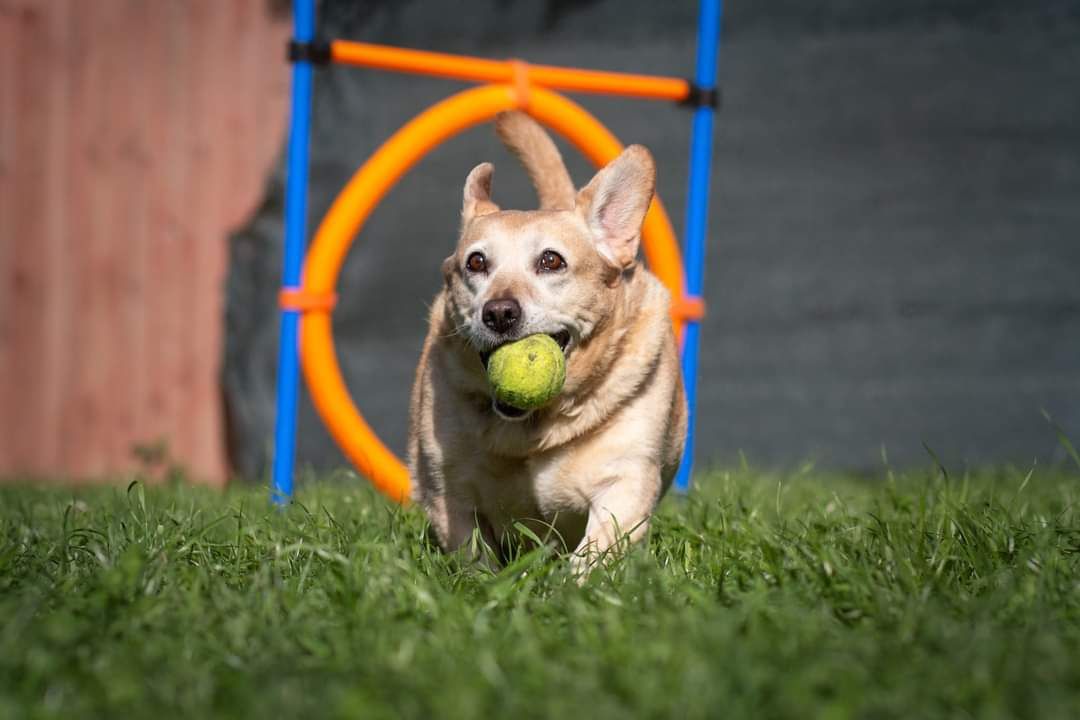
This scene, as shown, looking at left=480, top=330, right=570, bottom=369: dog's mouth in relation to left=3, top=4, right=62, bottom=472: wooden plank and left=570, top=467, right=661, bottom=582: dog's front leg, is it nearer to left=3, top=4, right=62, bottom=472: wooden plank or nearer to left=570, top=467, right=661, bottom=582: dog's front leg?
left=570, top=467, right=661, bottom=582: dog's front leg

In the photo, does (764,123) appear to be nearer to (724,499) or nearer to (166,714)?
(724,499)

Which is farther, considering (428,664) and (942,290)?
(942,290)

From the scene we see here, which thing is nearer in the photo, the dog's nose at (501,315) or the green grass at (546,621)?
the green grass at (546,621)

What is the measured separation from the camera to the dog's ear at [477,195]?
322 cm

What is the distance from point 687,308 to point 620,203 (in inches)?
54.9

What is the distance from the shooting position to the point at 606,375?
9.39 ft

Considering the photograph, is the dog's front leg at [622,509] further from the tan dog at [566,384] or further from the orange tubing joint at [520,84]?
the orange tubing joint at [520,84]

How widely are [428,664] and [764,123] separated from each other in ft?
15.9

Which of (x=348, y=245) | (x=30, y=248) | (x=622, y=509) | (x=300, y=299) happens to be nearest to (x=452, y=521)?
(x=622, y=509)

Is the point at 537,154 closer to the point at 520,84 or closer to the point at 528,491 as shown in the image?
the point at 520,84

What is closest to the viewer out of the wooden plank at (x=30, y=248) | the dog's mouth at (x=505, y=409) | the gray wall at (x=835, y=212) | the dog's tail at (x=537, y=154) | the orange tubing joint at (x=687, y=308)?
the dog's mouth at (x=505, y=409)

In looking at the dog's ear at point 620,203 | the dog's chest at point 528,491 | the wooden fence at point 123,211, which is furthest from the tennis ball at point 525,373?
the wooden fence at point 123,211

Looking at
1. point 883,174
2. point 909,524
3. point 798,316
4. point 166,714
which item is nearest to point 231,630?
point 166,714

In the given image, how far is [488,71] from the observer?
417 centimetres
